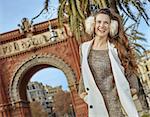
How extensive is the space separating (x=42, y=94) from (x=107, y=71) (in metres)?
113

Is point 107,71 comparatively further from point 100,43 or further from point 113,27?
point 113,27

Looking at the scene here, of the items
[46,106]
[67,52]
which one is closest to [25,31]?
[67,52]

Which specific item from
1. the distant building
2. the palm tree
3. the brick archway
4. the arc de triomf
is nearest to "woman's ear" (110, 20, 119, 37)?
the palm tree

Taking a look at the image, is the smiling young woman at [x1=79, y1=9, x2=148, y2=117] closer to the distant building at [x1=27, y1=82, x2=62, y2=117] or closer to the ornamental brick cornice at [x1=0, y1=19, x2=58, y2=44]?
the ornamental brick cornice at [x1=0, y1=19, x2=58, y2=44]

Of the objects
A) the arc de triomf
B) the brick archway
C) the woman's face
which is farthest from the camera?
the brick archway

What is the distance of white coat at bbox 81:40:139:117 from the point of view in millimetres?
3344

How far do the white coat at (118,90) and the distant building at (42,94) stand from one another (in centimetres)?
10431

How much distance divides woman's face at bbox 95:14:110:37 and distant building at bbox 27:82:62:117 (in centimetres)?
10424

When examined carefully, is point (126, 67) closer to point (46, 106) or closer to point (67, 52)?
point (67, 52)

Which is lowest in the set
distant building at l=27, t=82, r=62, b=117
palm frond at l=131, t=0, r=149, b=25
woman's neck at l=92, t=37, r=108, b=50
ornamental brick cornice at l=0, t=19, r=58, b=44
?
woman's neck at l=92, t=37, r=108, b=50

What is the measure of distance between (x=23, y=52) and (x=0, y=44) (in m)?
1.88

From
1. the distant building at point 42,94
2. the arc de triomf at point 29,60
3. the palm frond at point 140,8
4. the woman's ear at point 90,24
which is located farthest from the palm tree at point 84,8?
the distant building at point 42,94

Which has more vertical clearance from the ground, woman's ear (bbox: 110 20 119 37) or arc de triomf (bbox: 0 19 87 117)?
arc de triomf (bbox: 0 19 87 117)

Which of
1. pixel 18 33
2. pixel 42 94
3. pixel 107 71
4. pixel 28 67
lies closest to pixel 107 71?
pixel 107 71
